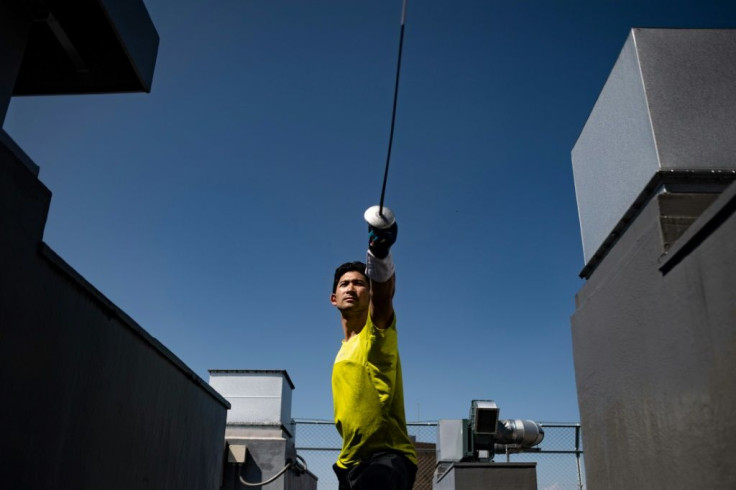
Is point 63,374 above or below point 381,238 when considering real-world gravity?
below

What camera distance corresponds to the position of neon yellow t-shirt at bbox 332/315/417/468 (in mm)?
2377

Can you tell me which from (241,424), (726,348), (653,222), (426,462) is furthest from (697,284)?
(426,462)

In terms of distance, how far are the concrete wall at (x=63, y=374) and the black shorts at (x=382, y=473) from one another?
3.82 feet

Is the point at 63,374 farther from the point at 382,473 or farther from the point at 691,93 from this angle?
the point at 691,93

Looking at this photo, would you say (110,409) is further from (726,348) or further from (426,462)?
(426,462)

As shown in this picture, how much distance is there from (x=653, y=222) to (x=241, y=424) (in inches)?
242

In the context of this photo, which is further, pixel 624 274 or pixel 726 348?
pixel 624 274

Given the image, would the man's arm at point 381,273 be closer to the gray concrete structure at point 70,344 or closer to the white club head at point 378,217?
the white club head at point 378,217

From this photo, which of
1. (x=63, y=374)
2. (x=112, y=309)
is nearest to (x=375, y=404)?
(x=63, y=374)

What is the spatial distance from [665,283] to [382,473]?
1.20m

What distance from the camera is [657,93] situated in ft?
6.91

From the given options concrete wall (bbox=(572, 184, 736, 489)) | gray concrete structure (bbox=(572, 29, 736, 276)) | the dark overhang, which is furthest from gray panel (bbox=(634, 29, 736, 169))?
the dark overhang

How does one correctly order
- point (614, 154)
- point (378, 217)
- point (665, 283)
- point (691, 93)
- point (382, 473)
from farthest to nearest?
point (614, 154)
point (382, 473)
point (691, 93)
point (378, 217)
point (665, 283)

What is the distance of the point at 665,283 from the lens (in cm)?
179
